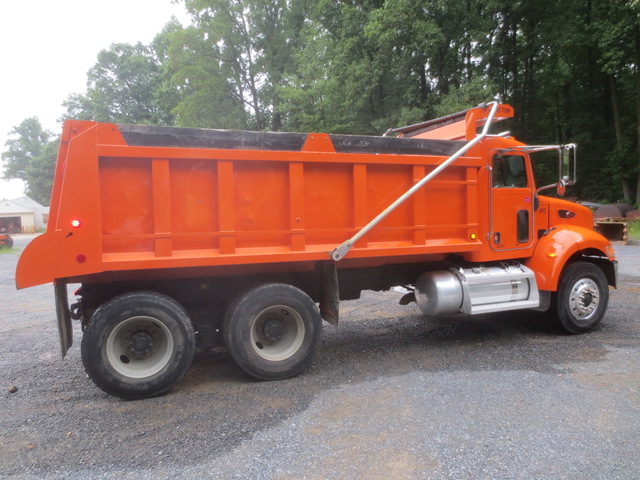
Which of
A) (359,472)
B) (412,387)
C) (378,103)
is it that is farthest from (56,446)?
(378,103)

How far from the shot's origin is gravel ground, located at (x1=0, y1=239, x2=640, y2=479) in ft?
9.20

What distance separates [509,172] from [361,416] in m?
3.81

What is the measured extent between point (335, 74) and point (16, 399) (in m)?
18.5

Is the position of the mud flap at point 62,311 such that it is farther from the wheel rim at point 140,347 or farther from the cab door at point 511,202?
the cab door at point 511,202

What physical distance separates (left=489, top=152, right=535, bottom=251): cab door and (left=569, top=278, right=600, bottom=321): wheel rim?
2.71 feet

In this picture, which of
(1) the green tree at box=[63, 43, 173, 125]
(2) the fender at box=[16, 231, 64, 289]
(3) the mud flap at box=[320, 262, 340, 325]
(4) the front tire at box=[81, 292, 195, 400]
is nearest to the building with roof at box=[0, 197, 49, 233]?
(1) the green tree at box=[63, 43, 173, 125]

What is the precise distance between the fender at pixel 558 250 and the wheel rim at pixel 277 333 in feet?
10.8

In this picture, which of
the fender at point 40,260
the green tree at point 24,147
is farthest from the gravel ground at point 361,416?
the green tree at point 24,147

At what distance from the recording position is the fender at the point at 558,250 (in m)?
5.46

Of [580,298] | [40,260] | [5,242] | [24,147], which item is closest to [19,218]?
[5,242]

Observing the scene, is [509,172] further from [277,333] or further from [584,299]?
[277,333]

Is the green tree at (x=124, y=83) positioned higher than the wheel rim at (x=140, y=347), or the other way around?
the green tree at (x=124, y=83)

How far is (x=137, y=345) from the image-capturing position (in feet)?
13.0

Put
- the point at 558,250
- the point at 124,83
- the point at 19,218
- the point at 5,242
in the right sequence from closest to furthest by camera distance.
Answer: the point at 558,250 → the point at 5,242 → the point at 124,83 → the point at 19,218
